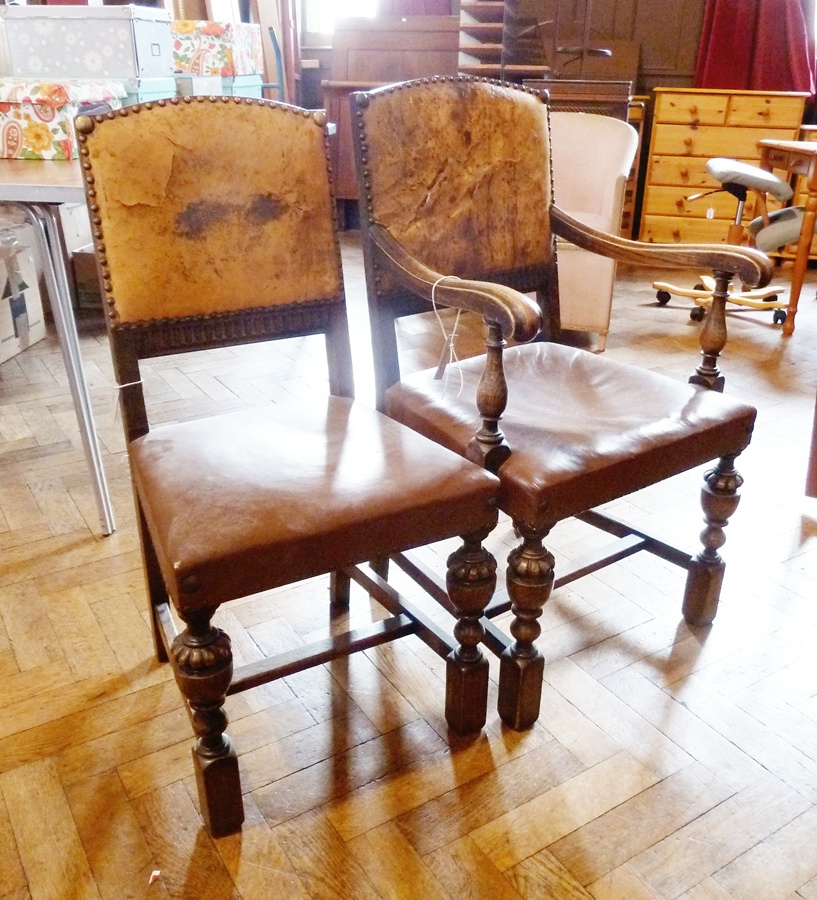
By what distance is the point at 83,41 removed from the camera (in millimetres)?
2439

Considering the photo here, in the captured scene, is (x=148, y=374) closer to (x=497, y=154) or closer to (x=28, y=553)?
(x=28, y=553)

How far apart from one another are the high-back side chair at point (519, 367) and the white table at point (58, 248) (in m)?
0.62

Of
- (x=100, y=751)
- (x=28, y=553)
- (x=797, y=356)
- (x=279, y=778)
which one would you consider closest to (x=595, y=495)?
(x=279, y=778)

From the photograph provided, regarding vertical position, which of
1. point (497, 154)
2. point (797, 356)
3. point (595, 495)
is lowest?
point (797, 356)

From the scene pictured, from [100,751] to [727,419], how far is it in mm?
1111

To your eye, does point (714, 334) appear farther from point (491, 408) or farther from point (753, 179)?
point (753, 179)

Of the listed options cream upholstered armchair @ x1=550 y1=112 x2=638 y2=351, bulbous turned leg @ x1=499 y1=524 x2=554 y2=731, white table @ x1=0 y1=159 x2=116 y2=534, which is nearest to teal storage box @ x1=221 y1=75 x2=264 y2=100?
cream upholstered armchair @ x1=550 y1=112 x2=638 y2=351

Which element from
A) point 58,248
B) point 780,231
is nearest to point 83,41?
point 58,248

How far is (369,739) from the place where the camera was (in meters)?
1.33

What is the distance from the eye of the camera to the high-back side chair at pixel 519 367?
120 centimetres

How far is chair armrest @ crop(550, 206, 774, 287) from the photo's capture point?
1.36 metres

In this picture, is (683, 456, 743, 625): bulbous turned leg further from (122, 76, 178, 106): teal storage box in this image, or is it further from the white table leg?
(122, 76, 178, 106): teal storage box

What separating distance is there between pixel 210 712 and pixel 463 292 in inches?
25.6

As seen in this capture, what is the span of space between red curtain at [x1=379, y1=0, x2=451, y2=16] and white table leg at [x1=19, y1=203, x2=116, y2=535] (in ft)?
13.8
